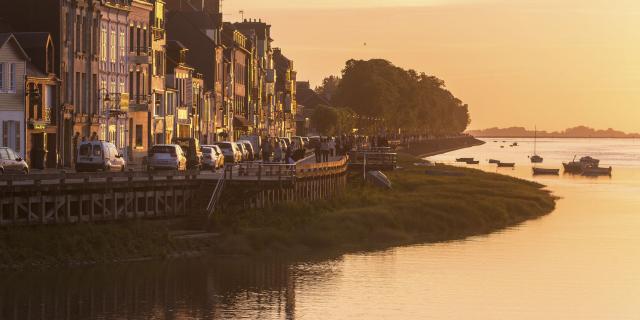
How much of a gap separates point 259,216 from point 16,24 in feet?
93.7

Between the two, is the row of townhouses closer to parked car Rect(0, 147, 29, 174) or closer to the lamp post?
the lamp post

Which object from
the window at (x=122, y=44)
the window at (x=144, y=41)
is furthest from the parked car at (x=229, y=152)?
the window at (x=144, y=41)

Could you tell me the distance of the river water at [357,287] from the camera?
59406 mm

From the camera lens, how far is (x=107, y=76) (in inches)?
4417

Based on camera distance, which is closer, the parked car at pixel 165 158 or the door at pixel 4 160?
the door at pixel 4 160

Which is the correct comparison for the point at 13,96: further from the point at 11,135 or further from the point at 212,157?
the point at 212,157

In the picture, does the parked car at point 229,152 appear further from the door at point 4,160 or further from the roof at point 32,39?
the door at point 4,160

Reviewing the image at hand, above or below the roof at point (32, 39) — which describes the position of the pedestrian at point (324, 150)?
below

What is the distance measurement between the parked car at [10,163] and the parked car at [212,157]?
2325 cm

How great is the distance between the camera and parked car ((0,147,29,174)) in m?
74.4

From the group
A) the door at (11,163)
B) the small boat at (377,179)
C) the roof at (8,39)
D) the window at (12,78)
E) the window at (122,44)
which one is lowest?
the small boat at (377,179)

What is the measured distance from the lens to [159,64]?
128125 mm

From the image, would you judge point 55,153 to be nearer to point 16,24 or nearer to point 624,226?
point 16,24

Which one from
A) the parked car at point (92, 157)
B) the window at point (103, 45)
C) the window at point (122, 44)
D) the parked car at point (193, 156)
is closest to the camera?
the parked car at point (92, 157)
